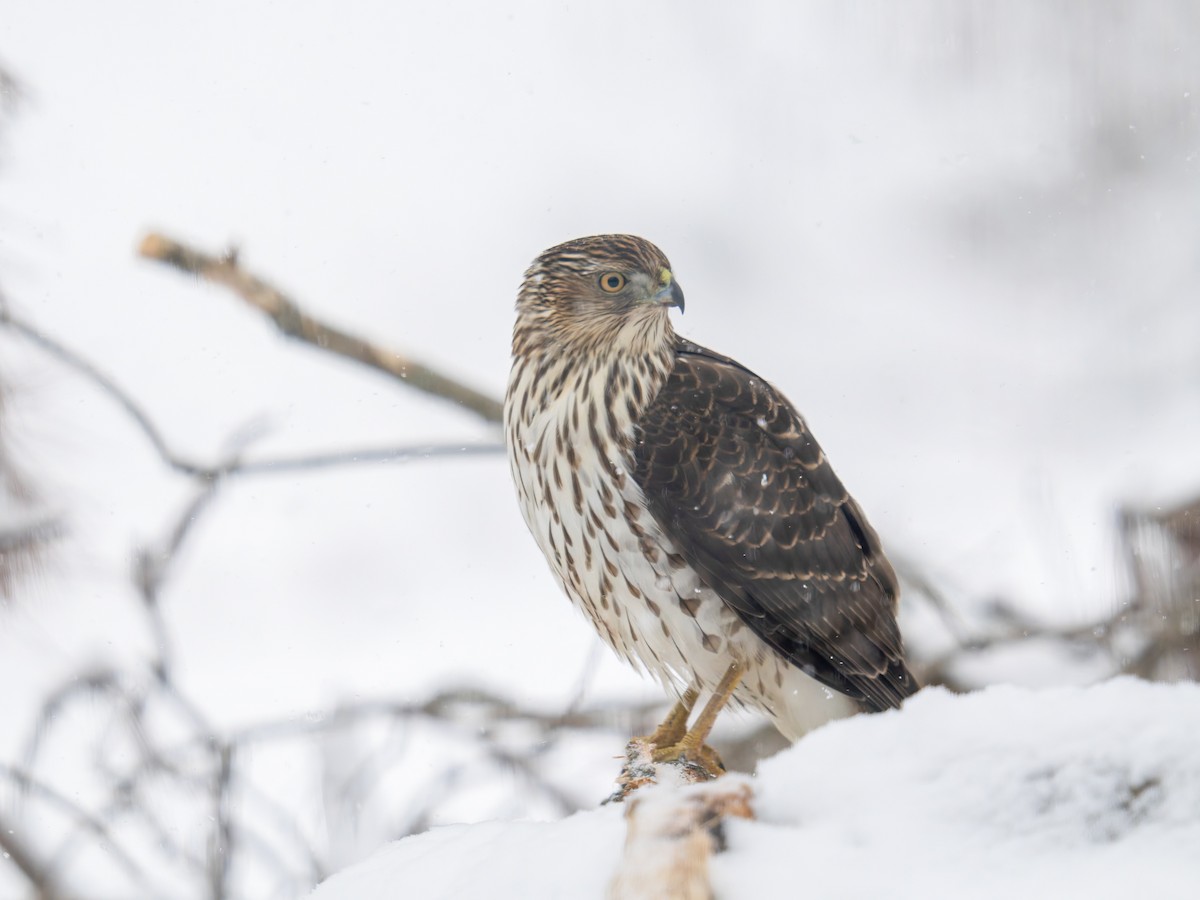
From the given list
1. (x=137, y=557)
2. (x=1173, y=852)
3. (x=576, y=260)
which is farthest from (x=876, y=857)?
(x=137, y=557)

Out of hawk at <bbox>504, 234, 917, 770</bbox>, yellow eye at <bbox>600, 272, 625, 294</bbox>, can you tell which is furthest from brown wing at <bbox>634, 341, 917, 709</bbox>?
yellow eye at <bbox>600, 272, 625, 294</bbox>

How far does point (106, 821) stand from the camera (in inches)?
144

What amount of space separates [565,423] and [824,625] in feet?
2.49

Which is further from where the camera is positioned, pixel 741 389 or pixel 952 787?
pixel 741 389

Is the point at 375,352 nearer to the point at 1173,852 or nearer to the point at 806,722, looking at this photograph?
the point at 806,722

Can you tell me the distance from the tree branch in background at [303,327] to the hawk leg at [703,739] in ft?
4.36

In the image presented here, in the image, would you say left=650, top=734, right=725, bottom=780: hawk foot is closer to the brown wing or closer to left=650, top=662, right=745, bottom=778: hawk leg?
left=650, top=662, right=745, bottom=778: hawk leg

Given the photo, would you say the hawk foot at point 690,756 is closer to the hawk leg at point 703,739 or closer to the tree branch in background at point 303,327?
the hawk leg at point 703,739

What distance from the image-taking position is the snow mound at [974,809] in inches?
49.8

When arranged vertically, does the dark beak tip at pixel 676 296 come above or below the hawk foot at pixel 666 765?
above

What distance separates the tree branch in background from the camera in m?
3.98

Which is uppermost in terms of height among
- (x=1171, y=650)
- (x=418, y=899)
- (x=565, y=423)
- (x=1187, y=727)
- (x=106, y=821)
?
(x=565, y=423)

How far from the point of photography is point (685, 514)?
2.83 meters

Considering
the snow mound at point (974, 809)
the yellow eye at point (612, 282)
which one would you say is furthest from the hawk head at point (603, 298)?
the snow mound at point (974, 809)
